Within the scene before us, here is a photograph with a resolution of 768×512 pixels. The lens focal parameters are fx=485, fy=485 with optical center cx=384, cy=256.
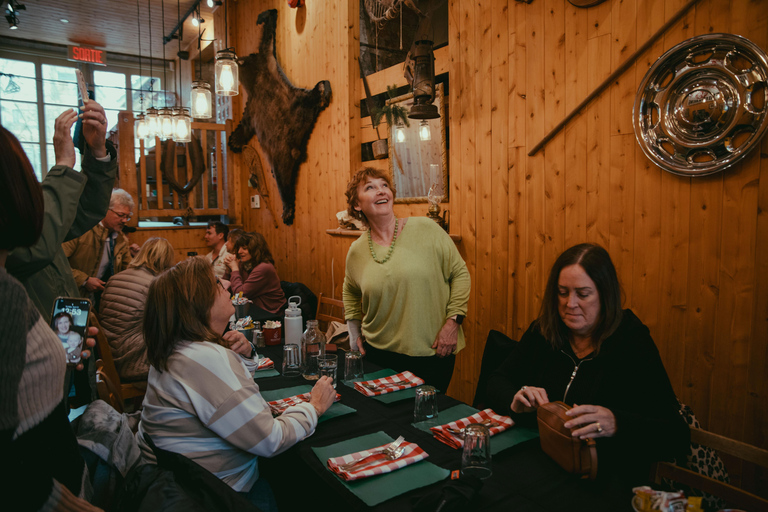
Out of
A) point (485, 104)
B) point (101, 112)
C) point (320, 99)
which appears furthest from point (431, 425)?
point (320, 99)

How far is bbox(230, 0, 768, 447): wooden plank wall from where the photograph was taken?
6.73 feet

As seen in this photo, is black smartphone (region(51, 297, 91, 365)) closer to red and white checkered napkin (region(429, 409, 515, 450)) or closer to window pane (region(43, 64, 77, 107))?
red and white checkered napkin (region(429, 409, 515, 450))

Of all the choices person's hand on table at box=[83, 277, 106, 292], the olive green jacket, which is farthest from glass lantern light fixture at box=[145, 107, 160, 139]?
the olive green jacket

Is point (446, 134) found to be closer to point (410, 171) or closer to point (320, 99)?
point (410, 171)

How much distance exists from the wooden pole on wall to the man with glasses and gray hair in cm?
310

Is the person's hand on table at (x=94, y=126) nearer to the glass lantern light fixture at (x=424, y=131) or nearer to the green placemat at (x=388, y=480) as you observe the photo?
the green placemat at (x=388, y=480)

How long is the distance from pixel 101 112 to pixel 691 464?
2.37m

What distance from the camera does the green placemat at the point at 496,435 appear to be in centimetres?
147

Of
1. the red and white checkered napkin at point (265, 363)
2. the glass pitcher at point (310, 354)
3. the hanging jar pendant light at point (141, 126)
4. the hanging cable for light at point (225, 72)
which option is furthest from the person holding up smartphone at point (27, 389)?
the hanging jar pendant light at point (141, 126)

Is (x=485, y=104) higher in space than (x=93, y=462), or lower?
higher

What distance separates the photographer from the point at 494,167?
10.2 ft

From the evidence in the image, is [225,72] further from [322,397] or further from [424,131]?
[322,397]

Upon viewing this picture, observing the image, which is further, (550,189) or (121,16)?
(121,16)

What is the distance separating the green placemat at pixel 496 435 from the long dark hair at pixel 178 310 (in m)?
0.75
